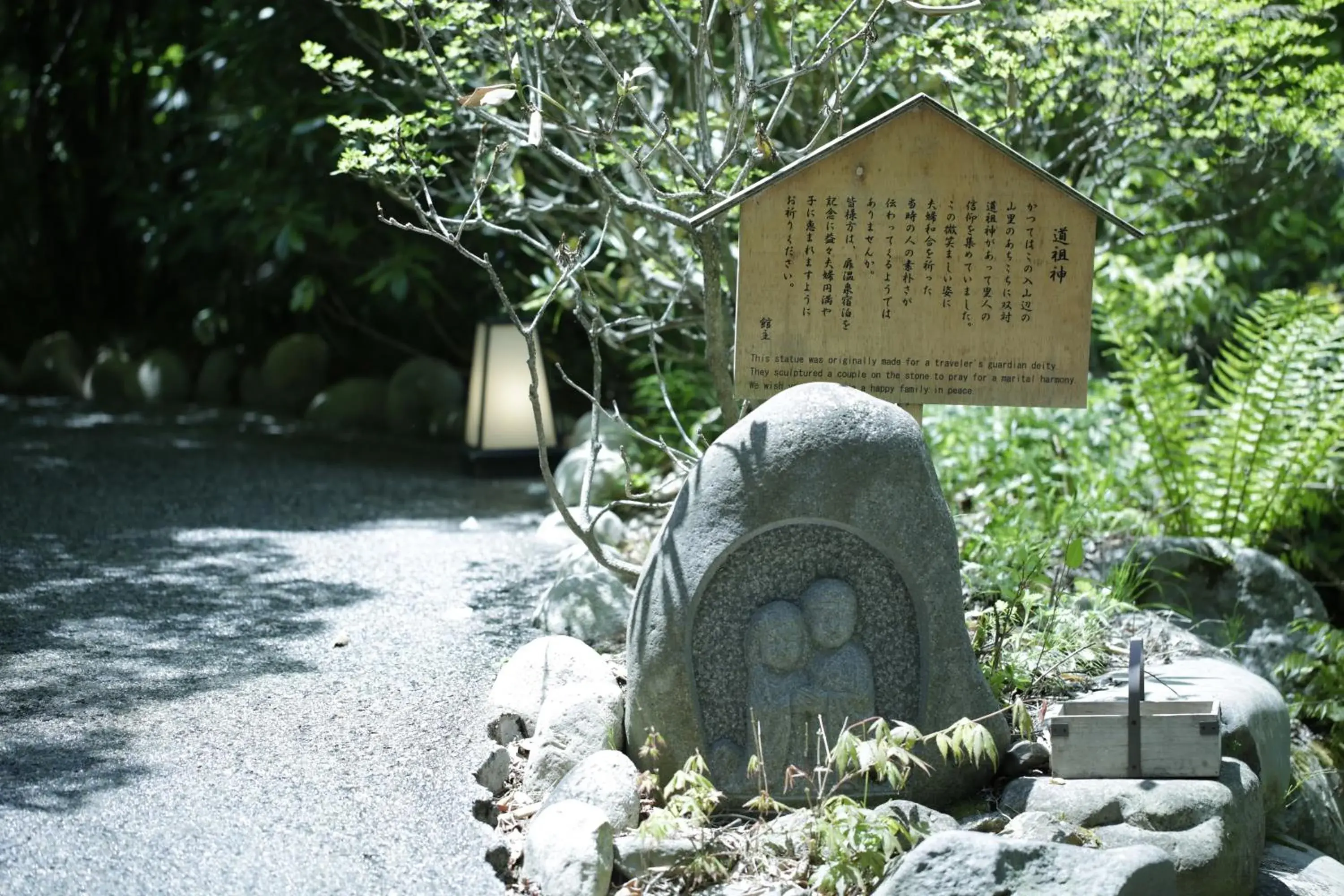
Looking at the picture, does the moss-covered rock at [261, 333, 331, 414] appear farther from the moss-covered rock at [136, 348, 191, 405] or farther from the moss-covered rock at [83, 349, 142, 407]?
the moss-covered rock at [83, 349, 142, 407]

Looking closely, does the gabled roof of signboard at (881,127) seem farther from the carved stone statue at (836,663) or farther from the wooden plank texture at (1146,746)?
the wooden plank texture at (1146,746)

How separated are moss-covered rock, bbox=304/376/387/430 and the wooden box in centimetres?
859

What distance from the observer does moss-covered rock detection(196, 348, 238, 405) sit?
13.2m

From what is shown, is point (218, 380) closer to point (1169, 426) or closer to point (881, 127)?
point (1169, 426)

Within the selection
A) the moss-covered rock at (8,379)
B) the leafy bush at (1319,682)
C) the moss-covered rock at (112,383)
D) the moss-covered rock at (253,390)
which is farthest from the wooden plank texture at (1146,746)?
the moss-covered rock at (8,379)

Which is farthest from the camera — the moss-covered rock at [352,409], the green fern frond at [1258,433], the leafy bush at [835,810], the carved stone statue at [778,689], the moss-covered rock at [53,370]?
the moss-covered rock at [53,370]

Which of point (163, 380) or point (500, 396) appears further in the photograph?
point (163, 380)

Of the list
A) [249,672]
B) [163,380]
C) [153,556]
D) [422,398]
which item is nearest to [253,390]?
[163,380]

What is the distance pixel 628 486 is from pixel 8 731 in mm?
2348

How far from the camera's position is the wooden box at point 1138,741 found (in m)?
4.19

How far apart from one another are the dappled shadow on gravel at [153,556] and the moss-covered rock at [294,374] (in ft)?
2.89

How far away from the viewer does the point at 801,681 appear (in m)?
4.19

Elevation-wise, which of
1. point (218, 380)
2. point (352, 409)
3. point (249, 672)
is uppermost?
point (218, 380)

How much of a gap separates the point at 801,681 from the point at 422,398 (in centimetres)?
802
